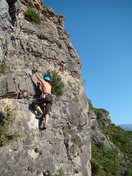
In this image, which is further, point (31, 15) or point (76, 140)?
point (31, 15)

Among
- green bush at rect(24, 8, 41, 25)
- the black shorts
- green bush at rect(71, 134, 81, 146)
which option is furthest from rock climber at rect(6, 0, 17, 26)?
green bush at rect(71, 134, 81, 146)

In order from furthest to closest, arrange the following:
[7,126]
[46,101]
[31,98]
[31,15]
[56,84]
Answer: [31,15] < [56,84] < [31,98] < [46,101] < [7,126]

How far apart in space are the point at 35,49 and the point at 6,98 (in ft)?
10.7

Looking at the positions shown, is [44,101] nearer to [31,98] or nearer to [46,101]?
[46,101]

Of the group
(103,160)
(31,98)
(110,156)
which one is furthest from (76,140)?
(110,156)

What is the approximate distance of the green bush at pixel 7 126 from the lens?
229 inches

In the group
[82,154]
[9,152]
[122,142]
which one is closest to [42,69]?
[9,152]

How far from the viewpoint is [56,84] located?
874cm

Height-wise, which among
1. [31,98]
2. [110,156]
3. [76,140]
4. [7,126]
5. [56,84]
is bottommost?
[110,156]

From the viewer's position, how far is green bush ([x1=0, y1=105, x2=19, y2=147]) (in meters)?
5.81

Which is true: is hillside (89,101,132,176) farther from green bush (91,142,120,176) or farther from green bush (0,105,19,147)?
green bush (0,105,19,147)

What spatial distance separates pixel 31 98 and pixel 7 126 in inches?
72.8

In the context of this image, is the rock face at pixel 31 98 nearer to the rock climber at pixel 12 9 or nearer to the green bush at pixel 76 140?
the green bush at pixel 76 140

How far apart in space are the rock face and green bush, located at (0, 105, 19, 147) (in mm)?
186
